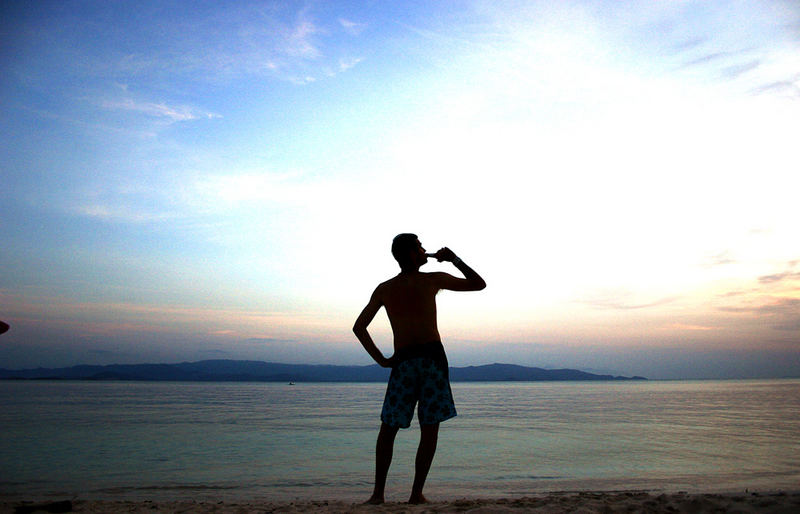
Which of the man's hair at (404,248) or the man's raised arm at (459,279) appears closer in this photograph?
the man's raised arm at (459,279)

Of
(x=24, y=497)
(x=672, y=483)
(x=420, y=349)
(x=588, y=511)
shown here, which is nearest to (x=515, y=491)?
(x=672, y=483)

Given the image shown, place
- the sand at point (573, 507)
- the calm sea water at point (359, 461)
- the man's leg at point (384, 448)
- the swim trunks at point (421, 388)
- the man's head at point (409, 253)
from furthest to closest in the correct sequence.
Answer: the calm sea water at point (359, 461) < the man's head at point (409, 253) < the man's leg at point (384, 448) < the swim trunks at point (421, 388) < the sand at point (573, 507)

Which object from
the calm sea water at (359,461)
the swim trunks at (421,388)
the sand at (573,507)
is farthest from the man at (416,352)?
the calm sea water at (359,461)

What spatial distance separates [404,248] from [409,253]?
0.20ft

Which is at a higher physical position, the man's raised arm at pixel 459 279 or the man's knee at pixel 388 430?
the man's raised arm at pixel 459 279

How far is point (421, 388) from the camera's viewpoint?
14.9 ft

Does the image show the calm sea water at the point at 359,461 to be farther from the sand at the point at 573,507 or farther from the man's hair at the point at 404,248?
the man's hair at the point at 404,248

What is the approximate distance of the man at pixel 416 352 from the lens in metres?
4.51

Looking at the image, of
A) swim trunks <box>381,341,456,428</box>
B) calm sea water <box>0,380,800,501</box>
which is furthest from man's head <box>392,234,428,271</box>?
calm sea water <box>0,380,800,501</box>

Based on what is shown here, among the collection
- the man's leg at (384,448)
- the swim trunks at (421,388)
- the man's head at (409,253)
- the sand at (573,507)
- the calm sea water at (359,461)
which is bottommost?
the calm sea water at (359,461)

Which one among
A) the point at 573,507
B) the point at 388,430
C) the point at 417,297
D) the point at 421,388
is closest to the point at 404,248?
the point at 417,297

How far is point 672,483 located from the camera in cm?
820

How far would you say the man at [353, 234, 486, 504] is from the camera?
14.8 feet

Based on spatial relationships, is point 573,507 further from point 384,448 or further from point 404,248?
point 404,248
